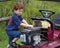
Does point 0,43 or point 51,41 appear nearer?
point 51,41

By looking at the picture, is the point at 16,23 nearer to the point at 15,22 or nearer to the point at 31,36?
the point at 15,22

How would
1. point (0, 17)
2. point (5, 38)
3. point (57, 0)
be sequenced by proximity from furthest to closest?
1. point (57, 0)
2. point (0, 17)
3. point (5, 38)

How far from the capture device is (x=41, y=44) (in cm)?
528

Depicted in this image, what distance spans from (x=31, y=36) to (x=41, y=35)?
403 millimetres

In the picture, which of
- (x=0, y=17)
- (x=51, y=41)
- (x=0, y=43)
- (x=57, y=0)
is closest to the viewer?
(x=51, y=41)

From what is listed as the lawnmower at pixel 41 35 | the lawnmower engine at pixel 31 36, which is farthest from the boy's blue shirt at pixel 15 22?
the lawnmower engine at pixel 31 36

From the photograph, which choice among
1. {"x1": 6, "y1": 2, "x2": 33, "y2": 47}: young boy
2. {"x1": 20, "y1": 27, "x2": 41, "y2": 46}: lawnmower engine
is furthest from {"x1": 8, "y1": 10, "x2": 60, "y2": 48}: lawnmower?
{"x1": 6, "y1": 2, "x2": 33, "y2": 47}: young boy

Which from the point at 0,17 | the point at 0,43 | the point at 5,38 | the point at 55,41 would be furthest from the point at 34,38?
the point at 0,17

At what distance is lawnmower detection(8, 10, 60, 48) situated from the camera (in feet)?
16.7

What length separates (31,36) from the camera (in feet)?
16.7

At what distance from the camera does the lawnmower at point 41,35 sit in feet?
16.7

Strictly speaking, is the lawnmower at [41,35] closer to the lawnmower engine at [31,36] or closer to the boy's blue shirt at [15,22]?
the lawnmower engine at [31,36]

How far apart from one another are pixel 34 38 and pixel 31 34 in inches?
5.3

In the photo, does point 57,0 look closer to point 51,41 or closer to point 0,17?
point 0,17
